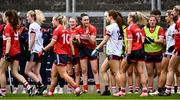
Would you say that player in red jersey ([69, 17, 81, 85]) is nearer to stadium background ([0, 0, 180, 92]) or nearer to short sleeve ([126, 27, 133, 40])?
short sleeve ([126, 27, 133, 40])

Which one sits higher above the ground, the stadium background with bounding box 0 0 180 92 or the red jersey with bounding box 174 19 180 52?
the stadium background with bounding box 0 0 180 92

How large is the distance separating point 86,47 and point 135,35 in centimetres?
195

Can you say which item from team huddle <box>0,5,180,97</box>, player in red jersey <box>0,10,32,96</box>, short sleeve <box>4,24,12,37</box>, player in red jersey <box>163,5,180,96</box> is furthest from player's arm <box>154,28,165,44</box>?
short sleeve <box>4,24,12,37</box>

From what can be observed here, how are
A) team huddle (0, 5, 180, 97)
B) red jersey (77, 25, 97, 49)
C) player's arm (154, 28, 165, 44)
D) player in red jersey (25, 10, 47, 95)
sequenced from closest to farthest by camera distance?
team huddle (0, 5, 180, 97)
player in red jersey (25, 10, 47, 95)
player's arm (154, 28, 165, 44)
red jersey (77, 25, 97, 49)

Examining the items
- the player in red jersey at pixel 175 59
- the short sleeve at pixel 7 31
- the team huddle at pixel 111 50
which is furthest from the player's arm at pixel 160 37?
the short sleeve at pixel 7 31

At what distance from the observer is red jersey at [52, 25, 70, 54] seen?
16750mm

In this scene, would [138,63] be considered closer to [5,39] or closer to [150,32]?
[150,32]

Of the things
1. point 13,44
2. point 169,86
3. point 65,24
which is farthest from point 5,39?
point 169,86

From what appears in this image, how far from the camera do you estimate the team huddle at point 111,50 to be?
54.8 feet

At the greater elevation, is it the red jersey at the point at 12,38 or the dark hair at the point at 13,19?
the dark hair at the point at 13,19

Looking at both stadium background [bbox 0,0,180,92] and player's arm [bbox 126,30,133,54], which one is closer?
player's arm [bbox 126,30,133,54]

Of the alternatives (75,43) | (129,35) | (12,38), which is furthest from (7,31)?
(129,35)

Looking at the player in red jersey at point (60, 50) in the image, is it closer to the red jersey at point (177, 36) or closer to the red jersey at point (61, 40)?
the red jersey at point (61, 40)

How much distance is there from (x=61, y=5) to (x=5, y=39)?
23.8ft
